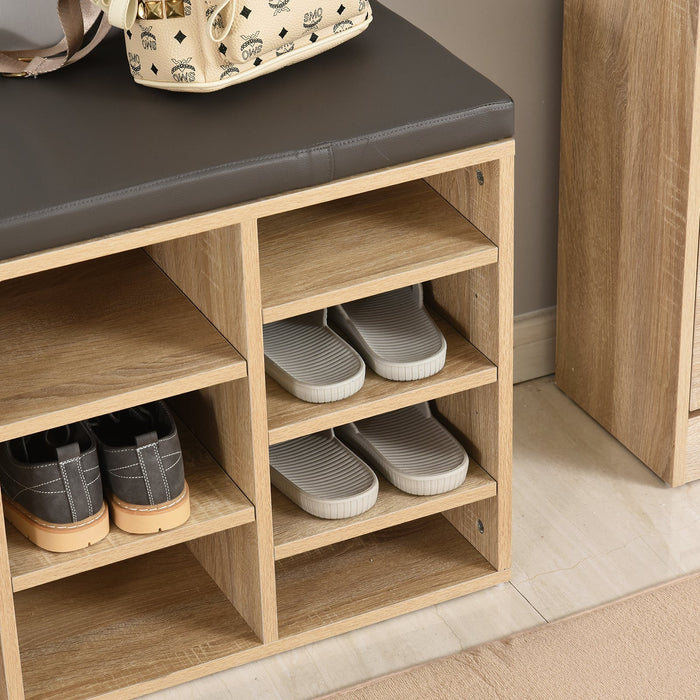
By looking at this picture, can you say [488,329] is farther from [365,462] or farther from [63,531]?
[63,531]

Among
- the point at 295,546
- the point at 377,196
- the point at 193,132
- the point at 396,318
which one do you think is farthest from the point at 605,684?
the point at 193,132

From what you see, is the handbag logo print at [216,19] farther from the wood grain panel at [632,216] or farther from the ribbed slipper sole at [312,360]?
the wood grain panel at [632,216]

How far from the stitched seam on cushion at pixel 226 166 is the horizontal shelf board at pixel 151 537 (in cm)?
41

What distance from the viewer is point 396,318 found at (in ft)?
5.30

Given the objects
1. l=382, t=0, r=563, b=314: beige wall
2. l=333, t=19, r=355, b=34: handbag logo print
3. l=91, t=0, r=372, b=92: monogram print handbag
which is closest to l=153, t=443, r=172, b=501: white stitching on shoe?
l=91, t=0, r=372, b=92: monogram print handbag

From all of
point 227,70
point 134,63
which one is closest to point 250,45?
point 227,70

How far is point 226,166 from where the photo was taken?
1243 millimetres

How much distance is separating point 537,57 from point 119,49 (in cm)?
67

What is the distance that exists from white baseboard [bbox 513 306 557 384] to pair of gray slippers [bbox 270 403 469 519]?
412mm

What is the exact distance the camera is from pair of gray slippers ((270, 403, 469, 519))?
1.54 m

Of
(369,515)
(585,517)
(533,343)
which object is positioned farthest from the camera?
(533,343)

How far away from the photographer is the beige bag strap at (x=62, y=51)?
4.63 ft

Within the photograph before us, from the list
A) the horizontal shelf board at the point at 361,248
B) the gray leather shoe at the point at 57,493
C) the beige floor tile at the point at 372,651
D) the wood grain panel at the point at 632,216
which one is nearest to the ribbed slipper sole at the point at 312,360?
the horizontal shelf board at the point at 361,248

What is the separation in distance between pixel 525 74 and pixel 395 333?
533mm
